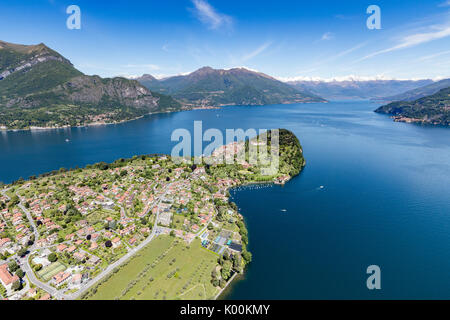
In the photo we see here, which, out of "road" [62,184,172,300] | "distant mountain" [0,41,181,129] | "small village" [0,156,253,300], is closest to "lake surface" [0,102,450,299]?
"small village" [0,156,253,300]

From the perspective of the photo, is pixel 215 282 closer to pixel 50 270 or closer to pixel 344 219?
pixel 50 270

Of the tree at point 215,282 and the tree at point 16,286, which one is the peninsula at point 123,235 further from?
the tree at point 215,282

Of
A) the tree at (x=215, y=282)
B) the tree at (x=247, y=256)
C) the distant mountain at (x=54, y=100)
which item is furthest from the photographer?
the distant mountain at (x=54, y=100)

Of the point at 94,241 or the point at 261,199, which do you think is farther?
the point at 261,199

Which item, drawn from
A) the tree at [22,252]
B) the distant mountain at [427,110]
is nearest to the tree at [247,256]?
the tree at [22,252]

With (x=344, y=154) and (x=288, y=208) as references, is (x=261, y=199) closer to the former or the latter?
(x=288, y=208)

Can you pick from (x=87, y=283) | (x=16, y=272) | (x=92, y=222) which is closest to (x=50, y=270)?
(x=16, y=272)

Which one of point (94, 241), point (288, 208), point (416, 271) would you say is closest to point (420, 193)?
point (416, 271)
